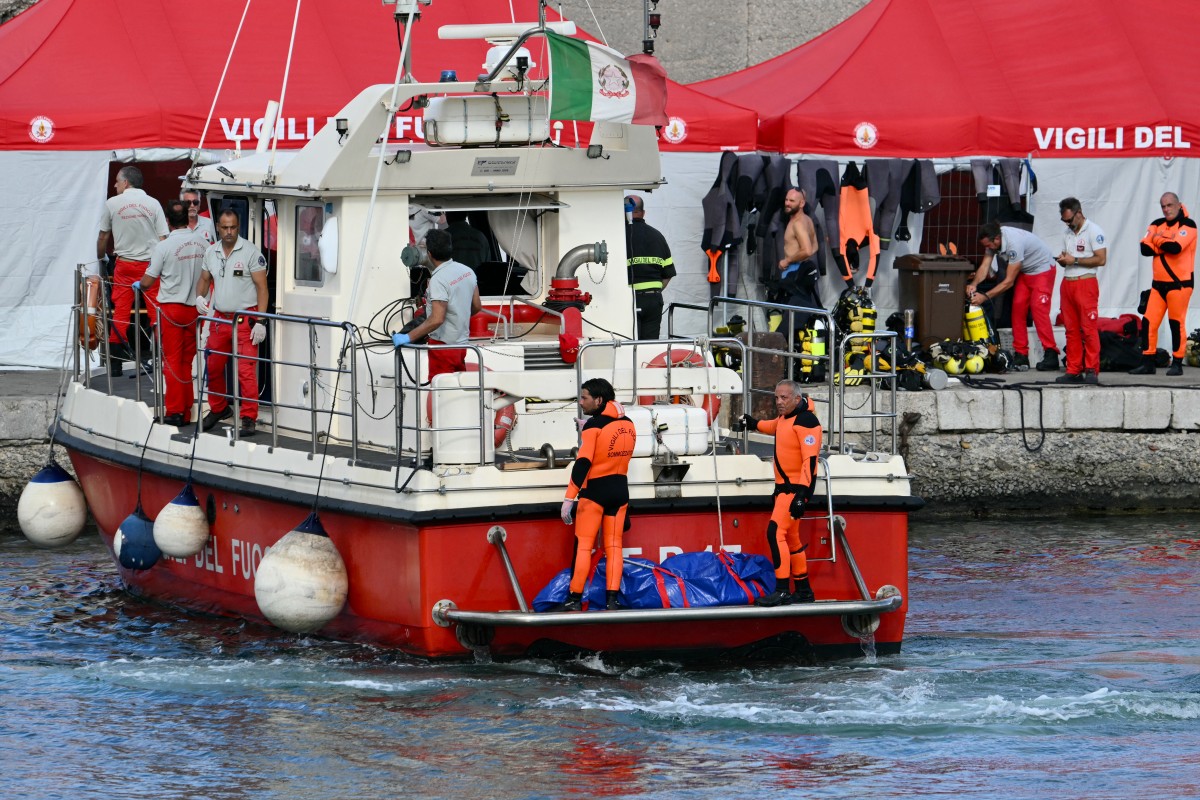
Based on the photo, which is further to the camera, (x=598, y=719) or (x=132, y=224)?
(x=132, y=224)

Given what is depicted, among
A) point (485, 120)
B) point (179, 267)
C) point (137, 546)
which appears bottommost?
point (137, 546)

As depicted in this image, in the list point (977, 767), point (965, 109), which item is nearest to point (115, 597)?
point (977, 767)

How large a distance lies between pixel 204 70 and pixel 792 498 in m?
8.80

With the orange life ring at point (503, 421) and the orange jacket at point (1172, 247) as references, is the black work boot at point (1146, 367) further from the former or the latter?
the orange life ring at point (503, 421)

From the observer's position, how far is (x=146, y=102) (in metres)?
16.1

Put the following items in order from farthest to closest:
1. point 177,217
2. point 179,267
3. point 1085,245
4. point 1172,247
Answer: point 1172,247
point 1085,245
point 177,217
point 179,267

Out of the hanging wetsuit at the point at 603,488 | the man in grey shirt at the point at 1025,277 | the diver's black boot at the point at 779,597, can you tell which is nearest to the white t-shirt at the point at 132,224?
the hanging wetsuit at the point at 603,488

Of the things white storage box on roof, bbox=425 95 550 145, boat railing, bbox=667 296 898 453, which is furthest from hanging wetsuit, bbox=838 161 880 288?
white storage box on roof, bbox=425 95 550 145

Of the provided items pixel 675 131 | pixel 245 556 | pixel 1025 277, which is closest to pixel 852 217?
pixel 1025 277

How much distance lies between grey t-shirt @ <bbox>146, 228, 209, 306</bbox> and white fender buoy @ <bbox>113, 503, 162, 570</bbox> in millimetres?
1399

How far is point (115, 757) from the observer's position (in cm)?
878

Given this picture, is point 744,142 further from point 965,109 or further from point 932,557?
point 932,557

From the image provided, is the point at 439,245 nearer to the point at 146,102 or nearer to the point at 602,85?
the point at 602,85

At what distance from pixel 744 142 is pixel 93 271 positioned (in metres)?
5.57
